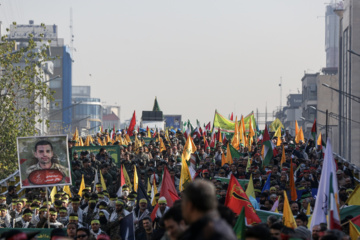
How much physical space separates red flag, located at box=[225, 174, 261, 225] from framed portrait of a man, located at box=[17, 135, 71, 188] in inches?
106

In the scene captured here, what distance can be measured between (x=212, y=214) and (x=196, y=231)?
142 millimetres

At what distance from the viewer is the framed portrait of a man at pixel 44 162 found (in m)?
15.9

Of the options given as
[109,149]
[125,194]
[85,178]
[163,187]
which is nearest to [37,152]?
[163,187]

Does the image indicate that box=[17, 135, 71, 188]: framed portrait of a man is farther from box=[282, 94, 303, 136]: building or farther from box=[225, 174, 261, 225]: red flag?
box=[282, 94, 303, 136]: building

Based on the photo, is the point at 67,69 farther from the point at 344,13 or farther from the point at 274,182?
the point at 274,182

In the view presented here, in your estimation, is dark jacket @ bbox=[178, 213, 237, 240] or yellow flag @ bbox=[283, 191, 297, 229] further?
yellow flag @ bbox=[283, 191, 297, 229]

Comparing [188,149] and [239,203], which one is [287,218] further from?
[188,149]

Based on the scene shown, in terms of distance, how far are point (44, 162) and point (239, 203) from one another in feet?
11.1

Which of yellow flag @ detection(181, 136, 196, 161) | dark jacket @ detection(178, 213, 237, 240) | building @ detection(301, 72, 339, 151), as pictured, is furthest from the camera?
building @ detection(301, 72, 339, 151)

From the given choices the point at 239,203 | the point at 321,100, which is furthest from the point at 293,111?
the point at 239,203

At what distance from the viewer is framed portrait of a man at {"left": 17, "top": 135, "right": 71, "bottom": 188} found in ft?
52.2

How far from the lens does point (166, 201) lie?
16062 millimetres

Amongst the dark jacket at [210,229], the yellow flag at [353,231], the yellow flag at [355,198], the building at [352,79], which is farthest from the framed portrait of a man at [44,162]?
the building at [352,79]

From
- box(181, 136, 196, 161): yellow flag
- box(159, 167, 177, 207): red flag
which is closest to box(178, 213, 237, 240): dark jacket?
box(159, 167, 177, 207): red flag
